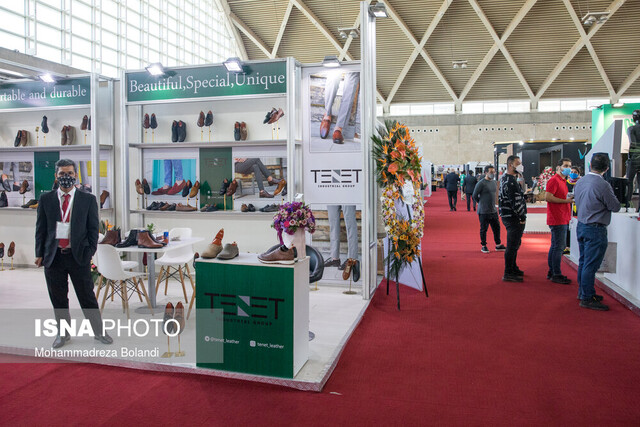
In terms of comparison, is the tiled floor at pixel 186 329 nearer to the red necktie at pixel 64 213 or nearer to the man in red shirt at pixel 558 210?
the red necktie at pixel 64 213

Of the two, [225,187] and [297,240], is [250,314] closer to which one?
[297,240]

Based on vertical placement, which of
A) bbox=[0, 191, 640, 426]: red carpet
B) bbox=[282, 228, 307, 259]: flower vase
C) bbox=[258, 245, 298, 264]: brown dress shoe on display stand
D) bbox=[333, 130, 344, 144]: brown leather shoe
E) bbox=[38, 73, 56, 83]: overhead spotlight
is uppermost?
bbox=[38, 73, 56, 83]: overhead spotlight

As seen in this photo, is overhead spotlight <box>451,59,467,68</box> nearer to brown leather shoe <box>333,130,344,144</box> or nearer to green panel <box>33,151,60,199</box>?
brown leather shoe <box>333,130,344,144</box>

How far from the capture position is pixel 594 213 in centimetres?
478

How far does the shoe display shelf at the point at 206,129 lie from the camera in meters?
6.03

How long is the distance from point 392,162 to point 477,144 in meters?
22.6

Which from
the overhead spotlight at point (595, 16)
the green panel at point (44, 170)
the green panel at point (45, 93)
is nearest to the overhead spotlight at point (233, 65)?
the green panel at point (45, 93)

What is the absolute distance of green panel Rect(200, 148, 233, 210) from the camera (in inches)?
257

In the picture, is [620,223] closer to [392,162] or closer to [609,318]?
[609,318]

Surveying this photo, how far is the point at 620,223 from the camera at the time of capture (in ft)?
18.6

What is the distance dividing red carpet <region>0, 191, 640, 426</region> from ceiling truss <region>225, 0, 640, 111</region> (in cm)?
1882

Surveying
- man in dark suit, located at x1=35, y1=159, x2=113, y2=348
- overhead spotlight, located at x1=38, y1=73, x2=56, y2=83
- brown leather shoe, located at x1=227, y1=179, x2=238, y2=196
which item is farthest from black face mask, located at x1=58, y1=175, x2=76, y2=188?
overhead spotlight, located at x1=38, y1=73, x2=56, y2=83

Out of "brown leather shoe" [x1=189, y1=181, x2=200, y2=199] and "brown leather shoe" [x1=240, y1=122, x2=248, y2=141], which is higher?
"brown leather shoe" [x1=240, y1=122, x2=248, y2=141]

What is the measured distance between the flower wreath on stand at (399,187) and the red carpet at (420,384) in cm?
76
